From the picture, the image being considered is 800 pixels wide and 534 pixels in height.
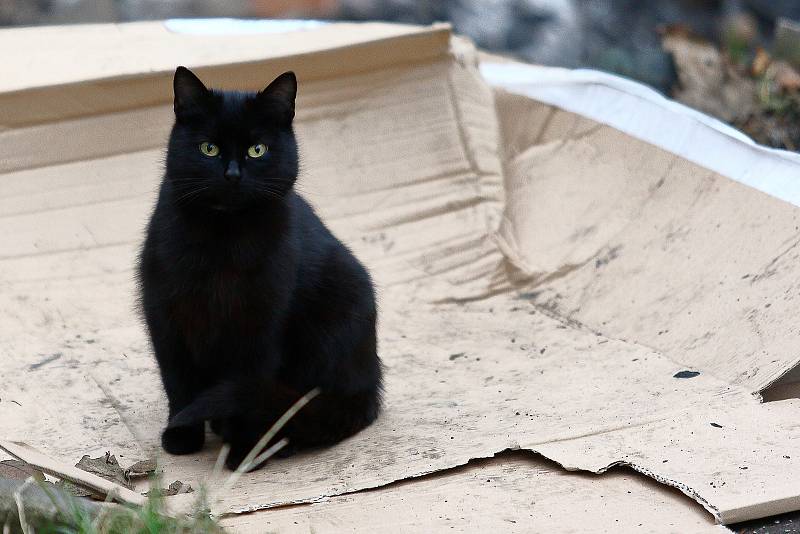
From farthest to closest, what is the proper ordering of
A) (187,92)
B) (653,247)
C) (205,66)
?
(205,66) < (653,247) < (187,92)

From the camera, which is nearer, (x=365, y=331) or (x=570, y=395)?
(x=365, y=331)

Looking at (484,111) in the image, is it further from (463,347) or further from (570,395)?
(570,395)

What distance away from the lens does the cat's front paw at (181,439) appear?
2.18 m

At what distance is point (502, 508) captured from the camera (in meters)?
1.93

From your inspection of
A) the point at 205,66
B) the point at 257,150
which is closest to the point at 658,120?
the point at 205,66

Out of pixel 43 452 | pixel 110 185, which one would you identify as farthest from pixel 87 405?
pixel 110 185

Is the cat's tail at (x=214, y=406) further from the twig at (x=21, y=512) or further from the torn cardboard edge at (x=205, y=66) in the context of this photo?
the torn cardboard edge at (x=205, y=66)

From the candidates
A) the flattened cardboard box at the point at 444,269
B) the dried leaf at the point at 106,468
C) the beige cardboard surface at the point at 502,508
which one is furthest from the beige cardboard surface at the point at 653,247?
the dried leaf at the point at 106,468

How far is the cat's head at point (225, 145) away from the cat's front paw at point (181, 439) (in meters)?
0.48

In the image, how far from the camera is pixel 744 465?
80.9 inches

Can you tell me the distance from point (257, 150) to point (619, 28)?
135 inches

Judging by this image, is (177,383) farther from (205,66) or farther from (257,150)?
(205,66)

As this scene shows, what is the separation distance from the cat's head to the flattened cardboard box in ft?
1.86

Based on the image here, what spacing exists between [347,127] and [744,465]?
6.52 ft
